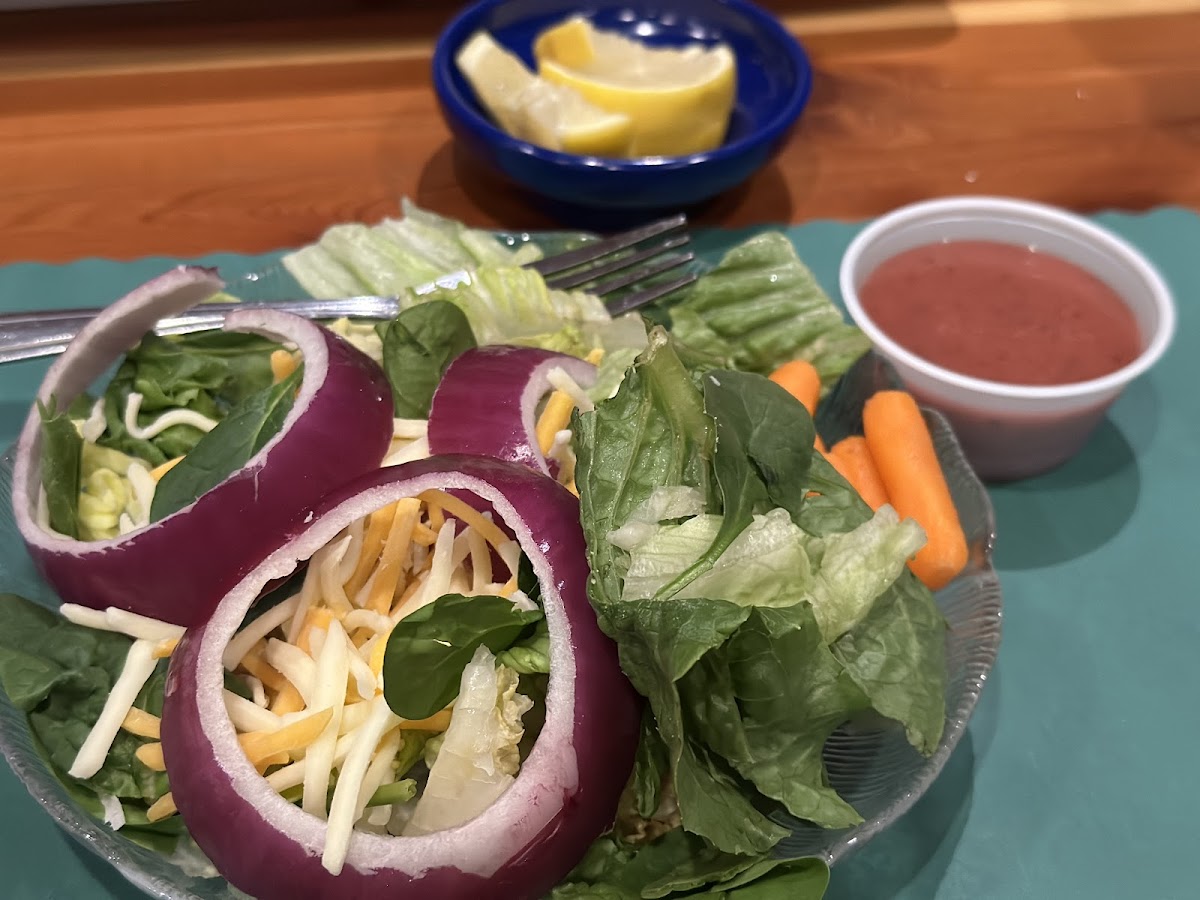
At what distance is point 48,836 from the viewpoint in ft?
4.21

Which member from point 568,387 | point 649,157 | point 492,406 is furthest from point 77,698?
point 649,157

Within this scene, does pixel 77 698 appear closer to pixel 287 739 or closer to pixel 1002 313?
pixel 287 739

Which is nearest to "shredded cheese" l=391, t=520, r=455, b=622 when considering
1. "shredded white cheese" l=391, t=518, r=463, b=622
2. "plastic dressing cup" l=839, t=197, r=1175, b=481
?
"shredded white cheese" l=391, t=518, r=463, b=622

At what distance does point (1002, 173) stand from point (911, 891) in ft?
5.99

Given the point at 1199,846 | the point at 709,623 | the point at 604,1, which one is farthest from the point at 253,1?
the point at 1199,846

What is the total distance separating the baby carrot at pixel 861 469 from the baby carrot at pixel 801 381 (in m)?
0.09

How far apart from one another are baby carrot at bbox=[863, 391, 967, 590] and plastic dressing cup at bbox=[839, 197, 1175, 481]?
135 mm

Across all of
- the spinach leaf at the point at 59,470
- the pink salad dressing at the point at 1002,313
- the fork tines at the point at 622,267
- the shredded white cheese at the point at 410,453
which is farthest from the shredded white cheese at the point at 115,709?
the pink salad dressing at the point at 1002,313

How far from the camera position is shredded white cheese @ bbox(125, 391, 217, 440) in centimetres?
146

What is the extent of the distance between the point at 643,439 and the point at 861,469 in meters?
0.55

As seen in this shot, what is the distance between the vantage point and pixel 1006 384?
5.40 ft

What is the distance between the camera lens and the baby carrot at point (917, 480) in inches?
55.6

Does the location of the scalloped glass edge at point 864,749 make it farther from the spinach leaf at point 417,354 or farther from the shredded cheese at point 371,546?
the spinach leaf at point 417,354

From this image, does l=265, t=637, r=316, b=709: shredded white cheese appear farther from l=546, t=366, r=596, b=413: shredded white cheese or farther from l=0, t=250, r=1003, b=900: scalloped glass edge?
l=546, t=366, r=596, b=413: shredded white cheese
